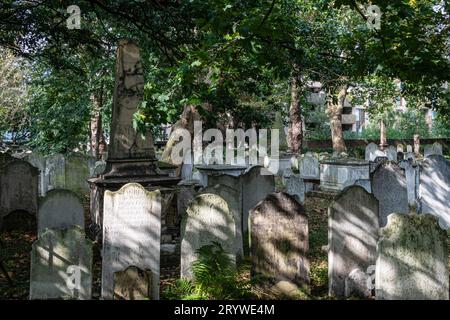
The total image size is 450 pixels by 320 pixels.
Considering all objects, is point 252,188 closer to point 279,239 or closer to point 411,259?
point 279,239

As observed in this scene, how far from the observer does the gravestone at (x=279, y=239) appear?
202 inches

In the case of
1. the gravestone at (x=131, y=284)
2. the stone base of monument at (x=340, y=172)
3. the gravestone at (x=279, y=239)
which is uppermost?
the stone base of monument at (x=340, y=172)

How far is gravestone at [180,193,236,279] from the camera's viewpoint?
5.16 metres

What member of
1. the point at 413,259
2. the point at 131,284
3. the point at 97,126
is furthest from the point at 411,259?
the point at 97,126

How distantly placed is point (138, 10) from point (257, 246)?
5.88 metres

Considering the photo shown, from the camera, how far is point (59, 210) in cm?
646

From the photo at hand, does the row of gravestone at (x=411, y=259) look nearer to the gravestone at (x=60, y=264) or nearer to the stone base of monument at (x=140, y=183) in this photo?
the gravestone at (x=60, y=264)

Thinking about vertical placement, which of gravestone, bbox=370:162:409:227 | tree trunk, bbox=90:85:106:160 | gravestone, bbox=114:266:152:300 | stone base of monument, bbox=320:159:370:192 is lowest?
gravestone, bbox=114:266:152:300

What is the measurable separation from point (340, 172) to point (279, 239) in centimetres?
941

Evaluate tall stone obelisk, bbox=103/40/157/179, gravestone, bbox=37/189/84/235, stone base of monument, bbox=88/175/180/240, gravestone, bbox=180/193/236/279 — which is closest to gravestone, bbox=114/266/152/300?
gravestone, bbox=180/193/236/279

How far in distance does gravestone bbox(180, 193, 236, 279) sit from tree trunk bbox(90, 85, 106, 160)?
13.3 metres

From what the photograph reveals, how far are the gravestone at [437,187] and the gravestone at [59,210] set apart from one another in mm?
6088

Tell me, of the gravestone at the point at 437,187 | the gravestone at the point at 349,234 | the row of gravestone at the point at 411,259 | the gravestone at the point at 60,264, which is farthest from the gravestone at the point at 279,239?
the gravestone at the point at 437,187

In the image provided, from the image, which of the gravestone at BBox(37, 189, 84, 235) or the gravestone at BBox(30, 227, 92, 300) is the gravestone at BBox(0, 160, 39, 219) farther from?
the gravestone at BBox(30, 227, 92, 300)
